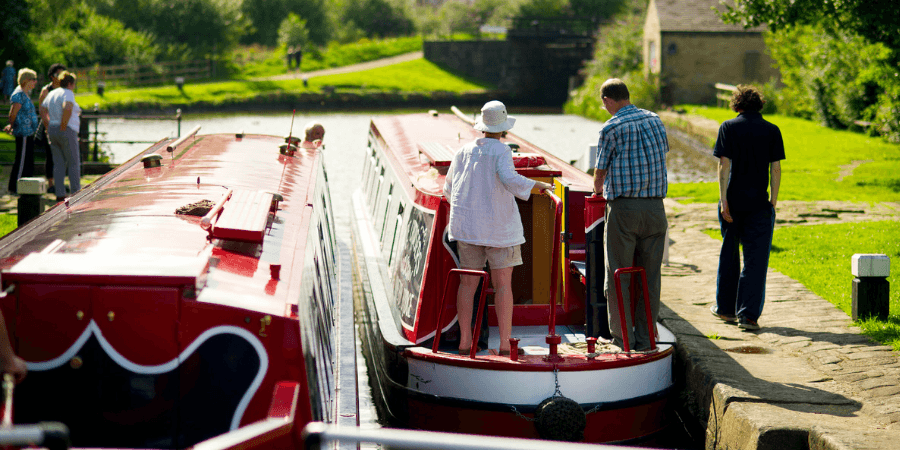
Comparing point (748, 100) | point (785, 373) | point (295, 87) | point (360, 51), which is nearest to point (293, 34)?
point (360, 51)

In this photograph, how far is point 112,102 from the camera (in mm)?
33875

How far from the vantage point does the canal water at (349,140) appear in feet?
45.1

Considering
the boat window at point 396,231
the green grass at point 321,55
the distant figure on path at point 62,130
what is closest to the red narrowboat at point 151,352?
the boat window at point 396,231

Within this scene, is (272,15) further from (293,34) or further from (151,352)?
(151,352)

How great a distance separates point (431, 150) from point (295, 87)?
123 feet

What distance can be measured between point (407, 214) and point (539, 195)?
1.36 m

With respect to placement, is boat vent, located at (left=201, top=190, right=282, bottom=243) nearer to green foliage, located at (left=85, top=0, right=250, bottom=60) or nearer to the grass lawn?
the grass lawn

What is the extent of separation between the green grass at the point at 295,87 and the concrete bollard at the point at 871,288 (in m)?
27.8

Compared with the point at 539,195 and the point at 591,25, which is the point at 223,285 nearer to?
the point at 539,195

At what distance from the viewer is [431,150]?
7531 mm

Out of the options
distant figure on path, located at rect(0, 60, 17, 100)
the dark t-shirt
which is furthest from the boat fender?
distant figure on path, located at rect(0, 60, 17, 100)

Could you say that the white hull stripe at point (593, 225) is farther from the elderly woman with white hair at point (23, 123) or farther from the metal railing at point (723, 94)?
the metal railing at point (723, 94)

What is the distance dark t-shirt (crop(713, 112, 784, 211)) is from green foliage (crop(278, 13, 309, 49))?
1986 inches

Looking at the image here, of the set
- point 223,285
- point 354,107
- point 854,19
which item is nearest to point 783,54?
point 854,19
